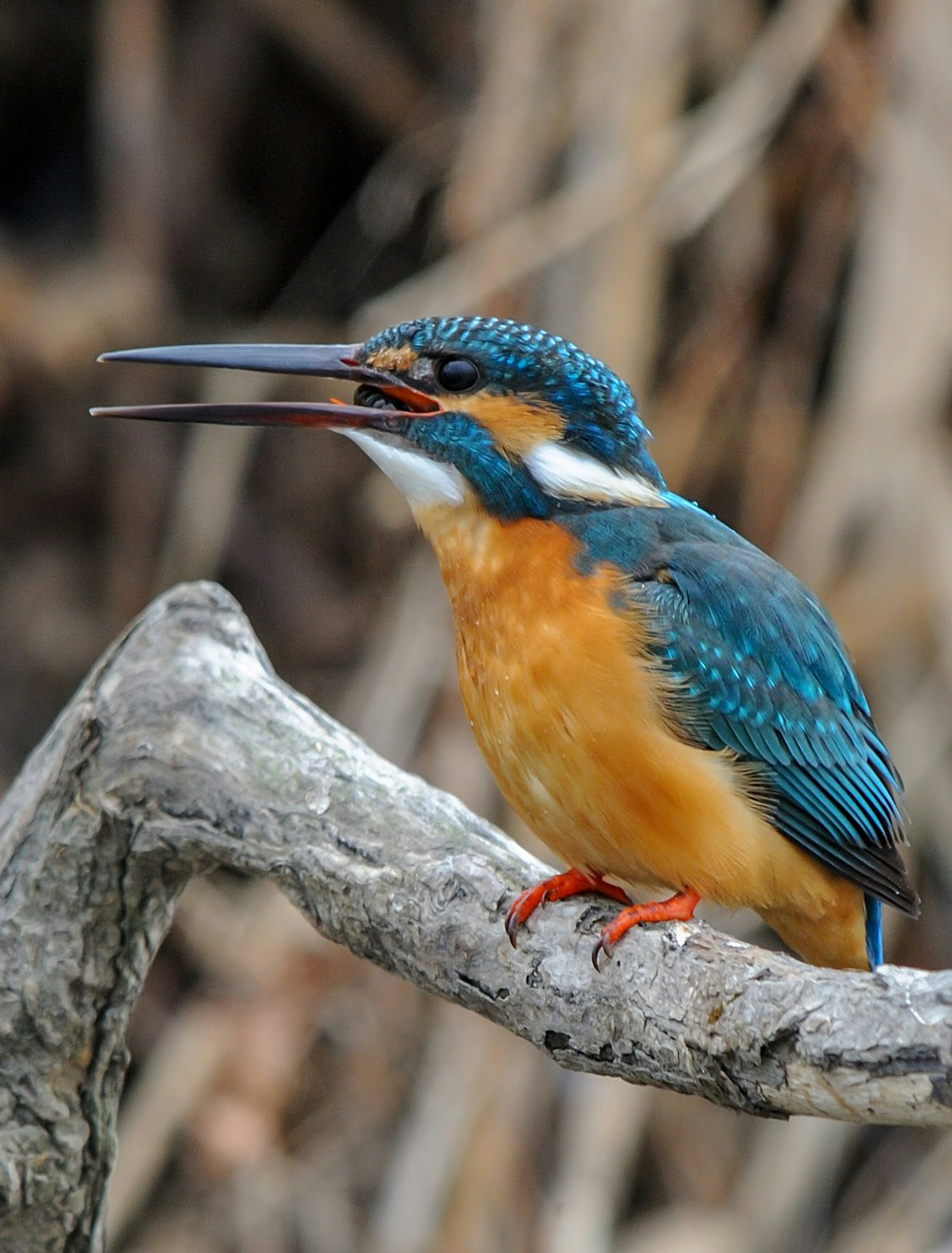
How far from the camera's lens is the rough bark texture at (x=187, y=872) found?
176cm

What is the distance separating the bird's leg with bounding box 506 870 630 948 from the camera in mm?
1776

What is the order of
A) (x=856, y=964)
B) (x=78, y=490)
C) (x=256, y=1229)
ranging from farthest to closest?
(x=78, y=490)
(x=256, y=1229)
(x=856, y=964)

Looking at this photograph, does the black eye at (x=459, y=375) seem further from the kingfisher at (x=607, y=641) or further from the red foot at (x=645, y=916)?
the red foot at (x=645, y=916)

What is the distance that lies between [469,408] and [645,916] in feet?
2.32

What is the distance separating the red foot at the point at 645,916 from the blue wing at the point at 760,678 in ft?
0.68

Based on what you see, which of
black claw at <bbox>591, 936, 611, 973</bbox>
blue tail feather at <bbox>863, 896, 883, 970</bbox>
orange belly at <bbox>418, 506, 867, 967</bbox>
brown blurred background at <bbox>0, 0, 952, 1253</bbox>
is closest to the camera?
black claw at <bbox>591, 936, 611, 973</bbox>

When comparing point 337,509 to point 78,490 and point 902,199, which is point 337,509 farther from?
point 902,199

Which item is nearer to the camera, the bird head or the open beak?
the open beak

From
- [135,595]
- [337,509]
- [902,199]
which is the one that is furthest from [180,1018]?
[902,199]

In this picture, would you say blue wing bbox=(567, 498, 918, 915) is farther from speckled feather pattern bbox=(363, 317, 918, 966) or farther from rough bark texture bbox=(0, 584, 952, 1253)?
rough bark texture bbox=(0, 584, 952, 1253)

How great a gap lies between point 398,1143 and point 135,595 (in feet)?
5.53

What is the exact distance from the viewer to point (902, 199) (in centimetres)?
358

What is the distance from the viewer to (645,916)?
1.84m

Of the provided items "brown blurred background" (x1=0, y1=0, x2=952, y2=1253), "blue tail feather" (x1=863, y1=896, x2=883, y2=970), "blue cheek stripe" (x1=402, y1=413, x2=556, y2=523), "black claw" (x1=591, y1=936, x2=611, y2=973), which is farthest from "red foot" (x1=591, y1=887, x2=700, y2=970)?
"brown blurred background" (x1=0, y1=0, x2=952, y2=1253)
